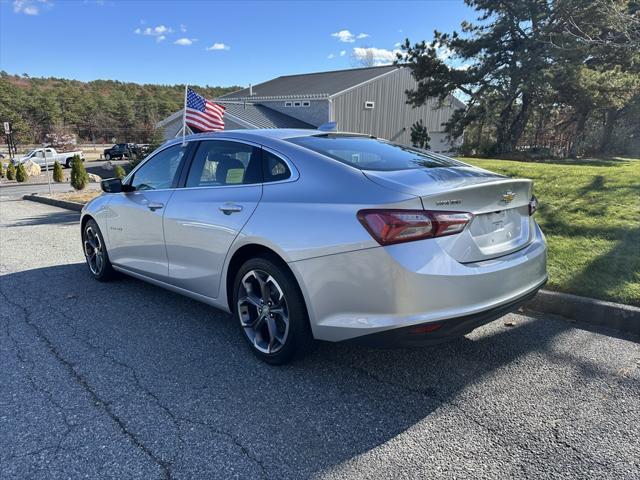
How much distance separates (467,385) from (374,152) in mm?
1807

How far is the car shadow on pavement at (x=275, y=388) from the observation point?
95.8 inches

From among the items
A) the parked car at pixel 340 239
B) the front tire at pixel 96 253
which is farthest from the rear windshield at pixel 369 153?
the front tire at pixel 96 253

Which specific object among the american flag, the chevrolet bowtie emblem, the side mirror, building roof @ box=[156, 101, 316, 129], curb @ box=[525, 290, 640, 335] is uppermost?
building roof @ box=[156, 101, 316, 129]

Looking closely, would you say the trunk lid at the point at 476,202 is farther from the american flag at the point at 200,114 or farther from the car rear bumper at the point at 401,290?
the american flag at the point at 200,114

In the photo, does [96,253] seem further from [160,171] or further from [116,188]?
[160,171]

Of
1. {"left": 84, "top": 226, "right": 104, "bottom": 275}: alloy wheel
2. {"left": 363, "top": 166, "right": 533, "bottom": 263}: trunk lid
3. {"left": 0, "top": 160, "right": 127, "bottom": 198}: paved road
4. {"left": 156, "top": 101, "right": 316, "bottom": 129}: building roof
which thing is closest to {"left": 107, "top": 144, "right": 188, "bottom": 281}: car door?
{"left": 84, "top": 226, "right": 104, "bottom": 275}: alloy wheel

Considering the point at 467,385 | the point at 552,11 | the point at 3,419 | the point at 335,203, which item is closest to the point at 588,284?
the point at 467,385

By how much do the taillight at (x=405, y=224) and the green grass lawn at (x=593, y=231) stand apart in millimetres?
2336

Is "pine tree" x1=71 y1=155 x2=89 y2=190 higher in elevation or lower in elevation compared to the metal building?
lower

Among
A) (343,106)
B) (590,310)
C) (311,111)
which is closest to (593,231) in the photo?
(590,310)

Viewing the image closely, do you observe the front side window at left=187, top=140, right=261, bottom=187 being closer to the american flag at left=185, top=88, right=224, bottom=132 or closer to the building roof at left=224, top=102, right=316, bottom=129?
the american flag at left=185, top=88, right=224, bottom=132

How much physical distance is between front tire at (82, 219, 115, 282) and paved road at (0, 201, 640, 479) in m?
1.09

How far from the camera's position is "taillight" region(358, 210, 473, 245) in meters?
2.61

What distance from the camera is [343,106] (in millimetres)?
29828
